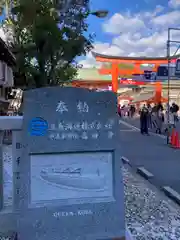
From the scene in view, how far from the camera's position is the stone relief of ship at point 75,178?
3146 mm

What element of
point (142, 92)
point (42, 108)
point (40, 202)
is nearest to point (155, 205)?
point (40, 202)

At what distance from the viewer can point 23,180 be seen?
3092mm

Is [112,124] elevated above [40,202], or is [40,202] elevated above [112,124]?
[112,124]

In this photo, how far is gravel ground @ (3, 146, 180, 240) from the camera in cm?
409

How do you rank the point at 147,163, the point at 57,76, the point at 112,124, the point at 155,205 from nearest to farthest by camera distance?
the point at 112,124, the point at 155,205, the point at 147,163, the point at 57,76

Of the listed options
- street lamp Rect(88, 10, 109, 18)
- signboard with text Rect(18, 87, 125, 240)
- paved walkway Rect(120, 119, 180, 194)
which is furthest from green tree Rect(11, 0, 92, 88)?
signboard with text Rect(18, 87, 125, 240)

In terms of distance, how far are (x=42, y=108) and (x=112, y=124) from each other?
2.38 feet

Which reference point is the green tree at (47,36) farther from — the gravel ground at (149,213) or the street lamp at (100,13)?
the gravel ground at (149,213)

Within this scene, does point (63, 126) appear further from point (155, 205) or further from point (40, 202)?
point (155, 205)

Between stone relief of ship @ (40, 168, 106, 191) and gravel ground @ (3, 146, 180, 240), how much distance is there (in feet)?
3.64

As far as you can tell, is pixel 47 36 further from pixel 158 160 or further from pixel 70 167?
pixel 70 167

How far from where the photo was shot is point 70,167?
3.19 metres

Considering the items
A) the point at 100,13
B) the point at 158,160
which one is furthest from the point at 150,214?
the point at 100,13

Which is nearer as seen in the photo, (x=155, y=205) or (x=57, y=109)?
(x=57, y=109)
